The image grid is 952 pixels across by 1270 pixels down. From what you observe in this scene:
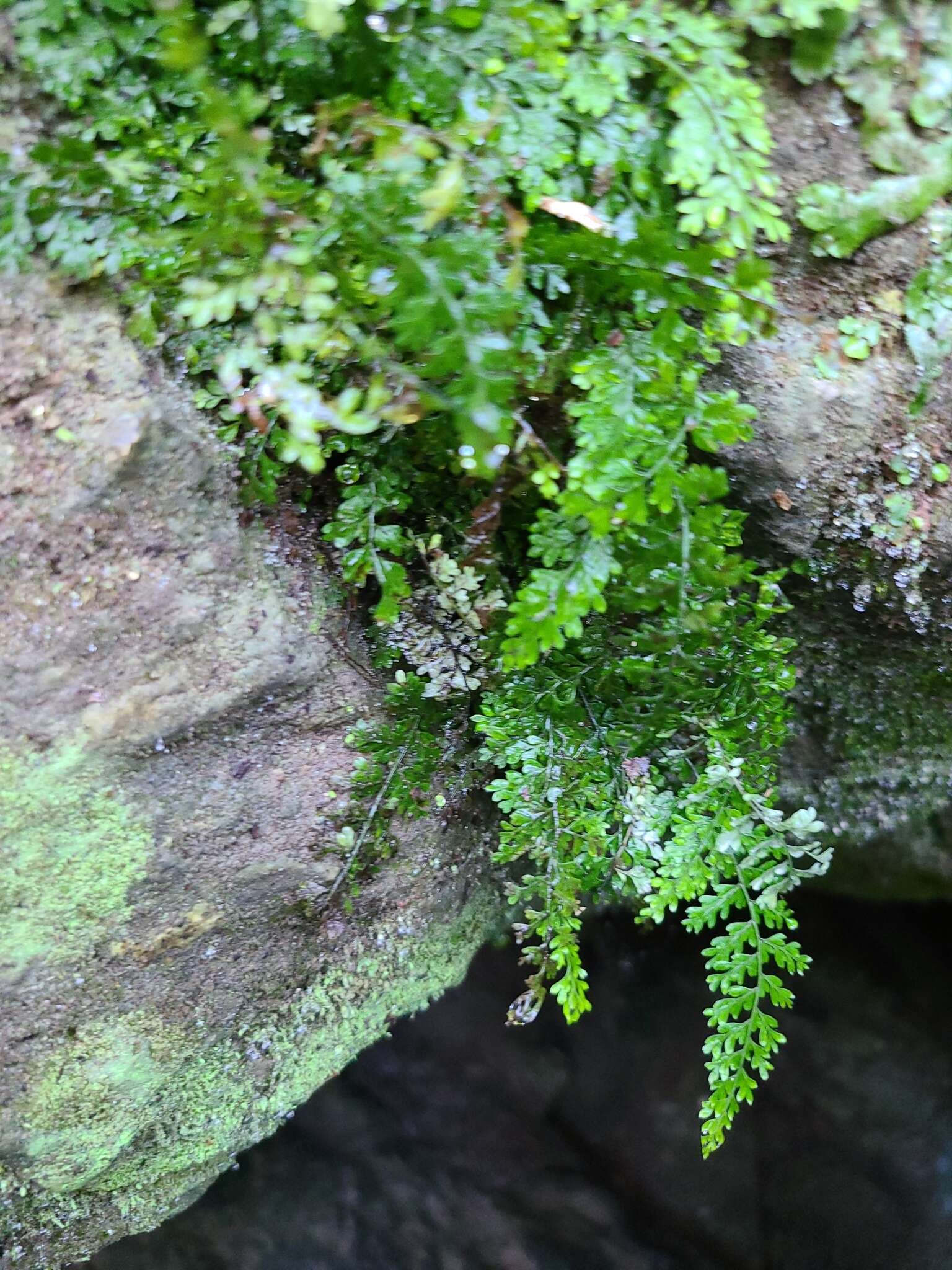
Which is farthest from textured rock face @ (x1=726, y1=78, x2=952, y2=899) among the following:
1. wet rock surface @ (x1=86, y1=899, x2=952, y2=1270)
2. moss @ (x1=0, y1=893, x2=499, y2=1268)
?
wet rock surface @ (x1=86, y1=899, x2=952, y2=1270)

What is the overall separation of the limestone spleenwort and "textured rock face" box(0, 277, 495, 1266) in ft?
0.41

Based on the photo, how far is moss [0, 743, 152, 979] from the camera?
4.77 ft

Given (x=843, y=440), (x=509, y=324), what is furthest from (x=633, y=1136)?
(x=509, y=324)

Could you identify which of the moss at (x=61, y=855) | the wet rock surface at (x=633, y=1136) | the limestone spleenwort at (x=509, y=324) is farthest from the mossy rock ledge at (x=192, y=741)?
the wet rock surface at (x=633, y=1136)

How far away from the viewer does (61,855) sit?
58.7 inches

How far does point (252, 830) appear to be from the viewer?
1.62 metres

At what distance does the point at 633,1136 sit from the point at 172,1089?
2.52 m

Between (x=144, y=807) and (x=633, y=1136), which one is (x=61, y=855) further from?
(x=633, y=1136)

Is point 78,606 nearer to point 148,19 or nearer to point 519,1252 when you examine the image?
point 148,19

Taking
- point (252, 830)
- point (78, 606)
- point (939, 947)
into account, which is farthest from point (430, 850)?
point (939, 947)

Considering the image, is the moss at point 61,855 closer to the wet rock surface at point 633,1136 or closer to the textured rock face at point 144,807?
the textured rock face at point 144,807

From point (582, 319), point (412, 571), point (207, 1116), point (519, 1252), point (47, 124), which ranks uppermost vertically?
point (47, 124)

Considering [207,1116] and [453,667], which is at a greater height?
[453,667]

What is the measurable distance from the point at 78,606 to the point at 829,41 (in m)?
1.76
